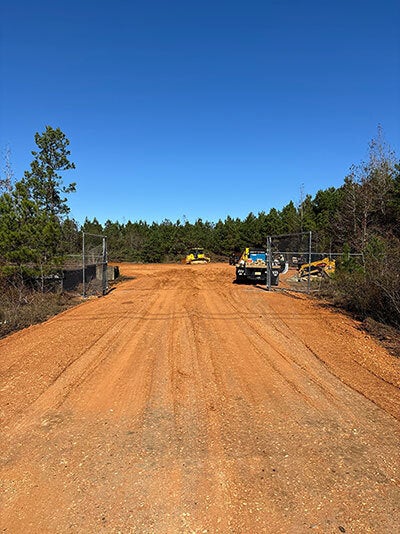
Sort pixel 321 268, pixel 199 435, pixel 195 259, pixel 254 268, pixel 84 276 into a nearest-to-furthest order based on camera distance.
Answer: pixel 199 435
pixel 84 276
pixel 254 268
pixel 321 268
pixel 195 259

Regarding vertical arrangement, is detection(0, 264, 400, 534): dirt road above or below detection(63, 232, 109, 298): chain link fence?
below

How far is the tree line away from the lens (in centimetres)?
1050

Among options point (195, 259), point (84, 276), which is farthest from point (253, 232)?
point (84, 276)

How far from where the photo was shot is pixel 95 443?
4004mm

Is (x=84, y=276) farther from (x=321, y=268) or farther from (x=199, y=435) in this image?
(x=321, y=268)

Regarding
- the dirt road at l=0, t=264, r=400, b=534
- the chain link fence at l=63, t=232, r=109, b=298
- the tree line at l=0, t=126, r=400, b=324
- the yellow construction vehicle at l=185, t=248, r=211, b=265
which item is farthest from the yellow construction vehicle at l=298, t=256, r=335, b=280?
the yellow construction vehicle at l=185, t=248, r=211, b=265

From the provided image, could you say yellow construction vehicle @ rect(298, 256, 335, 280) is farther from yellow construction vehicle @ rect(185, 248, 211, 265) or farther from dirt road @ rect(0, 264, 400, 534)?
yellow construction vehicle @ rect(185, 248, 211, 265)

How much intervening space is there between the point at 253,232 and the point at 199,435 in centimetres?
5009

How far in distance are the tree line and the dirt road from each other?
260cm

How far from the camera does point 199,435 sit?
13.5ft

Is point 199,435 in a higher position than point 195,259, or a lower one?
lower

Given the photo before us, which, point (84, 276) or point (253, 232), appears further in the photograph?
point (253, 232)

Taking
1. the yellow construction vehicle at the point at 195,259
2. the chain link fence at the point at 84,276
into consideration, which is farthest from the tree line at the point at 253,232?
the yellow construction vehicle at the point at 195,259

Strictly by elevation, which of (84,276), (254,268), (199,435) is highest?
(254,268)
